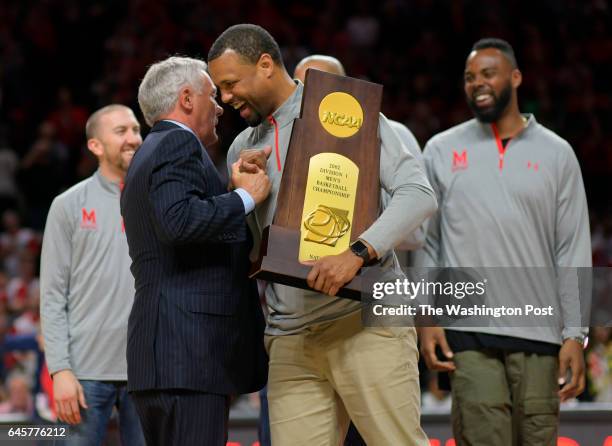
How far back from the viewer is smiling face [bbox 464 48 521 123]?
457 cm

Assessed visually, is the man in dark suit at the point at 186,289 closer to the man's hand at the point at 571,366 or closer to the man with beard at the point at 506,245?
the man with beard at the point at 506,245

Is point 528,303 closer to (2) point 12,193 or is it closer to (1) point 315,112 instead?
(1) point 315,112

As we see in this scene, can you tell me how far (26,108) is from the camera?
1120 cm

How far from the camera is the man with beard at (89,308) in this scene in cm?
454

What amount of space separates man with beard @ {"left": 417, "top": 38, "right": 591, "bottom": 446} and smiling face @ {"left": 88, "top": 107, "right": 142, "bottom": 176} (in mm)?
1392

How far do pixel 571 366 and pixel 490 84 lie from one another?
127cm

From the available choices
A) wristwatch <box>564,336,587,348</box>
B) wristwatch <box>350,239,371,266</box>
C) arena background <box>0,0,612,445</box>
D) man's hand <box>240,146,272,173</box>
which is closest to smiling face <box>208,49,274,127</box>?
man's hand <box>240,146,272,173</box>

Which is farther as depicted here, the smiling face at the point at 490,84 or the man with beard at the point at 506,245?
the smiling face at the point at 490,84

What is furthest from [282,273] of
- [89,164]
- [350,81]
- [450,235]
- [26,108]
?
[26,108]

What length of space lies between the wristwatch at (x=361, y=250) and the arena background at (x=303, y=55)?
22.2ft

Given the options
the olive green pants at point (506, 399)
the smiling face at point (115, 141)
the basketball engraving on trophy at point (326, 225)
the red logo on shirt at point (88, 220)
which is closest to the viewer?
the basketball engraving on trophy at point (326, 225)

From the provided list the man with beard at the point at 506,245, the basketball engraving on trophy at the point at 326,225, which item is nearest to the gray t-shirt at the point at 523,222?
the man with beard at the point at 506,245

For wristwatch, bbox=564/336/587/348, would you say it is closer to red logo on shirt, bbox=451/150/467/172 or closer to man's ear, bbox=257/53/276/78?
red logo on shirt, bbox=451/150/467/172

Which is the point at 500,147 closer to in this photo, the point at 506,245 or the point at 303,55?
the point at 506,245
